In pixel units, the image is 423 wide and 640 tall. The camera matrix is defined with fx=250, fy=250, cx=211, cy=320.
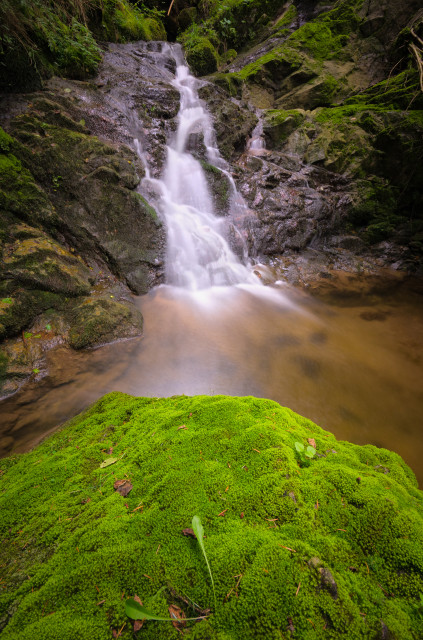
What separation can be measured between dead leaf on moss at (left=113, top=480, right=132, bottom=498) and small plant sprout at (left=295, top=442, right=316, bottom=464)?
1.12 metres

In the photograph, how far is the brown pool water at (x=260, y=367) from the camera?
11.8 feet

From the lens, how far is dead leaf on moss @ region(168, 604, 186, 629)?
98 cm

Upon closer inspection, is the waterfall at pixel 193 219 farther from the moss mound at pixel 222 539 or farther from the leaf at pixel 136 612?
the leaf at pixel 136 612

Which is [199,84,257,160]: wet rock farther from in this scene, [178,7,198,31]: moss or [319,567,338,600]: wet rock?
[319,567,338,600]: wet rock

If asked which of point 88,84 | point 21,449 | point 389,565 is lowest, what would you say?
point 21,449

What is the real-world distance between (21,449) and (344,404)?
14.8ft

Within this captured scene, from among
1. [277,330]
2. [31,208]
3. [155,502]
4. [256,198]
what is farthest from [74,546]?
[256,198]

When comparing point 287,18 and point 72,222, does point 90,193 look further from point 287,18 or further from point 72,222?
point 287,18

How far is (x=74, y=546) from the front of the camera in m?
1.28

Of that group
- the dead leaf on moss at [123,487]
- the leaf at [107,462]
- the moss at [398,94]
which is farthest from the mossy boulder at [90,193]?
the moss at [398,94]

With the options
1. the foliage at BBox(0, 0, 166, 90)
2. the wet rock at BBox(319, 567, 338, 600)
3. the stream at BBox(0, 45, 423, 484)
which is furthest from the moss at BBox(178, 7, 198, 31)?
the wet rock at BBox(319, 567, 338, 600)

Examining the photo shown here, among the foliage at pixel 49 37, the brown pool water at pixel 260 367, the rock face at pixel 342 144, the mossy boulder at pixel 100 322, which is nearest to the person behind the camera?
the brown pool water at pixel 260 367

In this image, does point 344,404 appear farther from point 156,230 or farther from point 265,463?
point 156,230

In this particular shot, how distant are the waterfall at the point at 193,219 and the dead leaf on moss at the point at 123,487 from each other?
18.6ft
